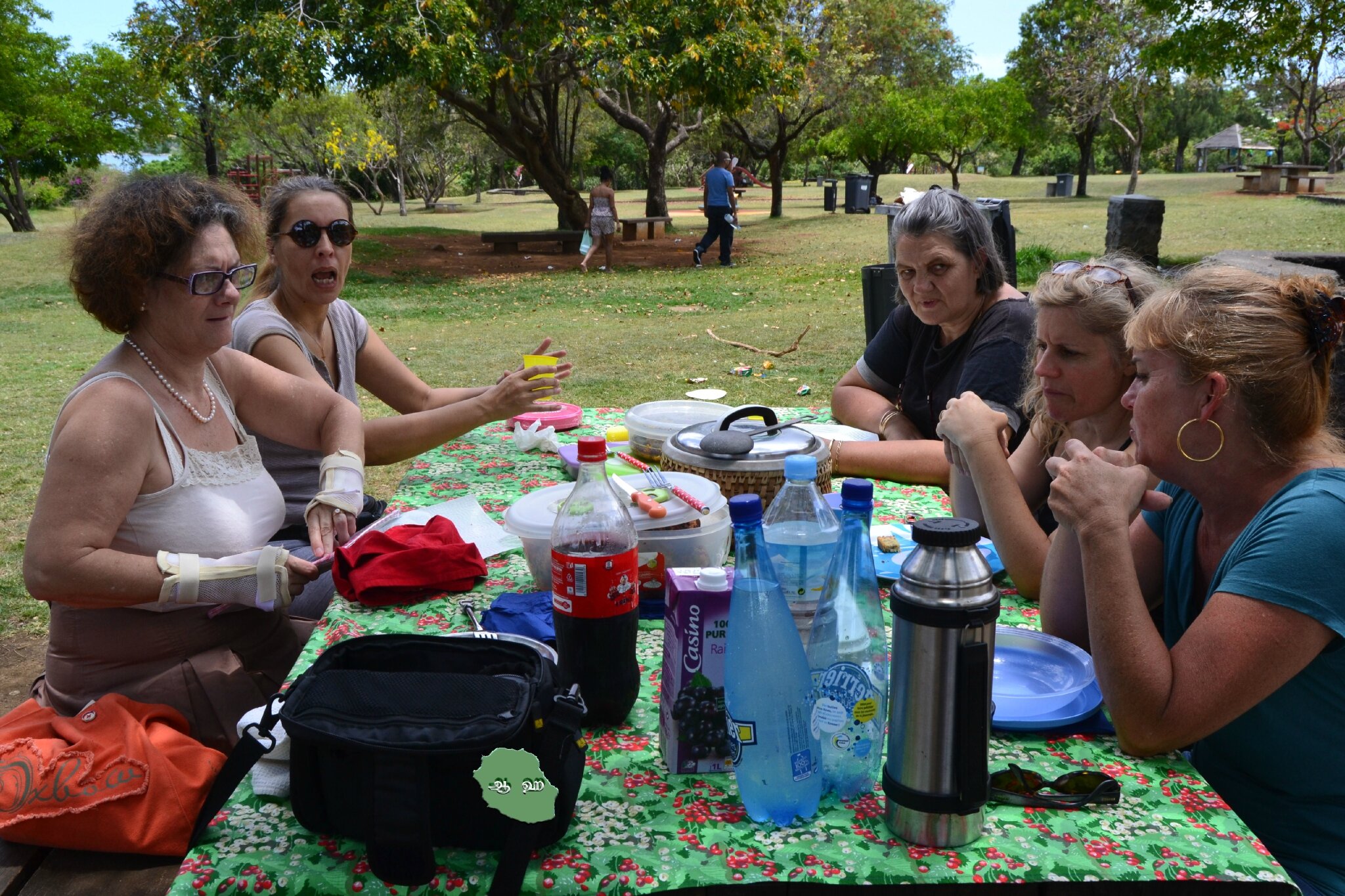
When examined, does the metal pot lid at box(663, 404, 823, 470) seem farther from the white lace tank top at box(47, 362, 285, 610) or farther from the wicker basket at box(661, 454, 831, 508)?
the white lace tank top at box(47, 362, 285, 610)

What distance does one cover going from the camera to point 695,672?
1412 mm

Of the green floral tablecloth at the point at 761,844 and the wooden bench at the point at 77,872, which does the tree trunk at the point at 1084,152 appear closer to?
the green floral tablecloth at the point at 761,844

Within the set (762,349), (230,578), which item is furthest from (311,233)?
(762,349)

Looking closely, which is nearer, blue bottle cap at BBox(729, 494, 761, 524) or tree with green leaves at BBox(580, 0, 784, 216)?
blue bottle cap at BBox(729, 494, 761, 524)

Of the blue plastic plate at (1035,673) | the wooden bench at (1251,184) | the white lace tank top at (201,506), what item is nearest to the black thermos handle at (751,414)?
the blue plastic plate at (1035,673)

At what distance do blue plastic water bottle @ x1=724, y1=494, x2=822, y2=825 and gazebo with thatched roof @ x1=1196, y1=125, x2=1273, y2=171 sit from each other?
63237 mm

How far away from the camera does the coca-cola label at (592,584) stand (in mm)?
1496

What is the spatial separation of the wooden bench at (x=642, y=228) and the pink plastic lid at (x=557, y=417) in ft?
62.5

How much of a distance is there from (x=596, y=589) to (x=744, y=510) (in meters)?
0.36

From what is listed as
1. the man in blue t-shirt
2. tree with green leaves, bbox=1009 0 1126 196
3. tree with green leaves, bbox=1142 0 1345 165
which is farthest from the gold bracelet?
tree with green leaves, bbox=1009 0 1126 196

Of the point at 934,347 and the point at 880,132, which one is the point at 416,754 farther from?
the point at 880,132

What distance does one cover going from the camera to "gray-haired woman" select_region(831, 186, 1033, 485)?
3029mm

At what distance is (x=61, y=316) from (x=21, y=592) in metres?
10.0

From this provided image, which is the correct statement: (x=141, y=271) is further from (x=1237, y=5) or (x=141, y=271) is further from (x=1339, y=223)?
(x=1339, y=223)
